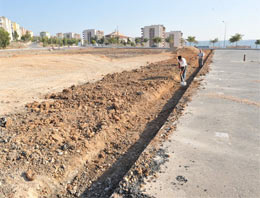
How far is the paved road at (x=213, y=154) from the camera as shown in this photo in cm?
287

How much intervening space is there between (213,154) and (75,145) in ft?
8.75

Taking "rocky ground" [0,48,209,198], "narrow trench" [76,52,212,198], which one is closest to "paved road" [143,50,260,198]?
"rocky ground" [0,48,209,198]

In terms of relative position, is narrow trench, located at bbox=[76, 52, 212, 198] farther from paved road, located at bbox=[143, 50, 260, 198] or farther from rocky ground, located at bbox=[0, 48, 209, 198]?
paved road, located at bbox=[143, 50, 260, 198]

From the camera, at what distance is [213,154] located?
3709 millimetres

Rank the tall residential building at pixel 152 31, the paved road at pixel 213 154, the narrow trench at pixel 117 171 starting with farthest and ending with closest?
the tall residential building at pixel 152 31
the narrow trench at pixel 117 171
the paved road at pixel 213 154

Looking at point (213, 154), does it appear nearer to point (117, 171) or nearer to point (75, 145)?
point (117, 171)

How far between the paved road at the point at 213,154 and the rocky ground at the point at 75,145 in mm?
533

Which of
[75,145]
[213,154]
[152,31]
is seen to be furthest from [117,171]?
[152,31]

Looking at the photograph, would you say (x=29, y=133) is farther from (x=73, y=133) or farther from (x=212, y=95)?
(x=212, y=95)

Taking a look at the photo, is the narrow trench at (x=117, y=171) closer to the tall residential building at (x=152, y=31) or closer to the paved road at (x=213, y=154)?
the paved road at (x=213, y=154)

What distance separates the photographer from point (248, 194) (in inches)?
109

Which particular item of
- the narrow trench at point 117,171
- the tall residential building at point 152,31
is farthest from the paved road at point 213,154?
the tall residential building at point 152,31

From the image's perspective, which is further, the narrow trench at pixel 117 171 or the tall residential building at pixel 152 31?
the tall residential building at pixel 152 31

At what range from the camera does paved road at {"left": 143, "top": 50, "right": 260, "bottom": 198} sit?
9.43 feet
